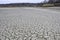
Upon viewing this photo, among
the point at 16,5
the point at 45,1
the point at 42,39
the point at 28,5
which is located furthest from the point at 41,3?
the point at 42,39

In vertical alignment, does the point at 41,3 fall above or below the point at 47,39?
below

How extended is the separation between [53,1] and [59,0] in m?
0.36

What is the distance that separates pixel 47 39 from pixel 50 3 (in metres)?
6.73

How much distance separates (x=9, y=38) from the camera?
0.77 meters

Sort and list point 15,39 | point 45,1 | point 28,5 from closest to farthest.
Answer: point 15,39
point 45,1
point 28,5

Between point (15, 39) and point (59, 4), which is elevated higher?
point (15, 39)

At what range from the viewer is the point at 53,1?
724 centimetres

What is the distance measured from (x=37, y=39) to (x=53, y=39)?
0.32 ft

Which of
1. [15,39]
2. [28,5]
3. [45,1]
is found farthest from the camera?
[28,5]

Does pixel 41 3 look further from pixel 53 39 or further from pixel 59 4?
pixel 53 39

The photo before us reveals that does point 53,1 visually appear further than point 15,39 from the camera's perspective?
Yes

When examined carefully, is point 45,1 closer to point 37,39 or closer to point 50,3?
point 50,3

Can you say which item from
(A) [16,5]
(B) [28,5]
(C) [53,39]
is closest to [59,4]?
(B) [28,5]

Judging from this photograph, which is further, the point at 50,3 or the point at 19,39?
the point at 50,3
